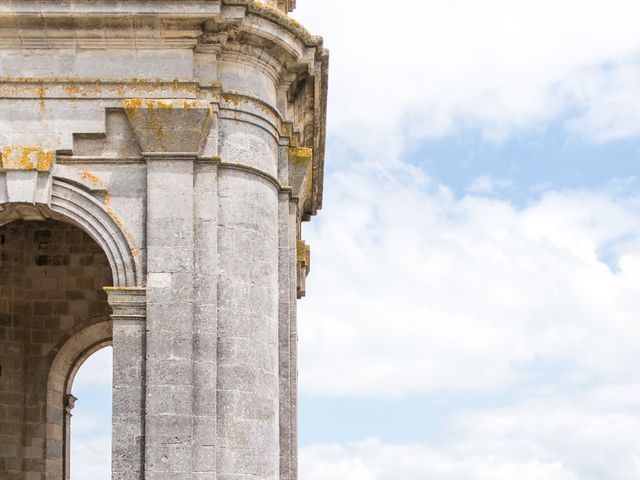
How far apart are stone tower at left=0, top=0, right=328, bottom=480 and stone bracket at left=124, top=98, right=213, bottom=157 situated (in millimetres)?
17

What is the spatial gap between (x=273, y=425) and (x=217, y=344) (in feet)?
4.17

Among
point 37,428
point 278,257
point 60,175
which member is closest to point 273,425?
point 278,257

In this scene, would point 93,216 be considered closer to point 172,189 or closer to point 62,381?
point 172,189

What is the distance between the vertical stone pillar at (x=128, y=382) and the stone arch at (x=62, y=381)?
6.26 meters

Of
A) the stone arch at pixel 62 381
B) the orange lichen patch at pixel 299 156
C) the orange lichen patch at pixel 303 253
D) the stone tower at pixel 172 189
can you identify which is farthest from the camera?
the stone arch at pixel 62 381

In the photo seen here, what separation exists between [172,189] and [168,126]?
780mm

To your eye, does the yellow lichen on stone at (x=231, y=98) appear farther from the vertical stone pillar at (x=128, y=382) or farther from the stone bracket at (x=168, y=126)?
the vertical stone pillar at (x=128, y=382)

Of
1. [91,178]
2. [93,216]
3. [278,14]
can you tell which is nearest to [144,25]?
[278,14]

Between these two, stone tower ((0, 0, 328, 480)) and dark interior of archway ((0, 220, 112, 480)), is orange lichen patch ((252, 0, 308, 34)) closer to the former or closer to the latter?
stone tower ((0, 0, 328, 480))

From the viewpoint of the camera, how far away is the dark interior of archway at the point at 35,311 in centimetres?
2281

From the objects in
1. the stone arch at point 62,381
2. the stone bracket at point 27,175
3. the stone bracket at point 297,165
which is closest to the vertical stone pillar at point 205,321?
the stone bracket at point 27,175

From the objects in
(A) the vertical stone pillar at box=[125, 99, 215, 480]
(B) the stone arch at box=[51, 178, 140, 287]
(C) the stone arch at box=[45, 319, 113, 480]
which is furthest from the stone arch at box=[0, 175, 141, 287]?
(C) the stone arch at box=[45, 319, 113, 480]

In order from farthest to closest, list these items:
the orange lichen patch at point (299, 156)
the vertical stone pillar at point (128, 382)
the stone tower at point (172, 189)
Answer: the orange lichen patch at point (299, 156), the stone tower at point (172, 189), the vertical stone pillar at point (128, 382)

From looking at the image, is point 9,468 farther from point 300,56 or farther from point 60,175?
point 300,56
